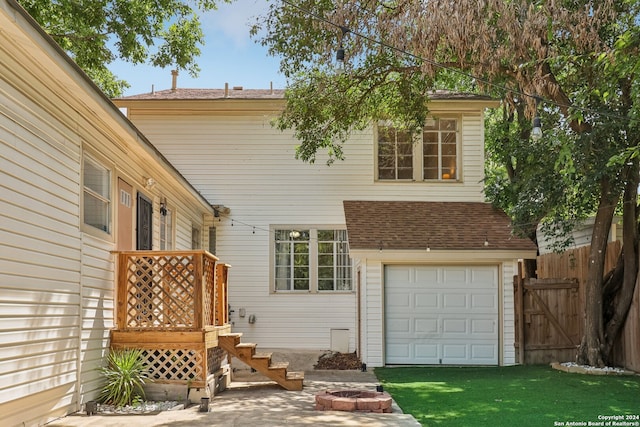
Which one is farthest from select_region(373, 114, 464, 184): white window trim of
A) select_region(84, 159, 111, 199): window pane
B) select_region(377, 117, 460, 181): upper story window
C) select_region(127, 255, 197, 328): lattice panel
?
select_region(84, 159, 111, 199): window pane

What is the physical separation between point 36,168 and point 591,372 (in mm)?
9287

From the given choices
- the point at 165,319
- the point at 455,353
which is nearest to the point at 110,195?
the point at 165,319

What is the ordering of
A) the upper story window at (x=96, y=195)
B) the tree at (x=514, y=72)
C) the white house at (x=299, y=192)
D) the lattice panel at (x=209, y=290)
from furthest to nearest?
the white house at (x=299, y=192) < the lattice panel at (x=209, y=290) < the tree at (x=514, y=72) < the upper story window at (x=96, y=195)

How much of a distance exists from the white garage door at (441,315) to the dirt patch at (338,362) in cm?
71

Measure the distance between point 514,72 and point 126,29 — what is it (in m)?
9.69

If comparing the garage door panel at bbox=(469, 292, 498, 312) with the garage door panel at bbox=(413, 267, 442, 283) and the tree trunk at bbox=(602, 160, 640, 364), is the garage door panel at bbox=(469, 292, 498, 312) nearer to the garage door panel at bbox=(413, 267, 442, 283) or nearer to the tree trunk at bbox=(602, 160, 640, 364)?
the garage door panel at bbox=(413, 267, 442, 283)

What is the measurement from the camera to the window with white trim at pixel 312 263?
16.3 meters

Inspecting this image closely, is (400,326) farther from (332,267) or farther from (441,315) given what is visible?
(332,267)

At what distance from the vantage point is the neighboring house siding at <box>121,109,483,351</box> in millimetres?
16391

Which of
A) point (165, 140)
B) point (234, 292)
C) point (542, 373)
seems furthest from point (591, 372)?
point (165, 140)

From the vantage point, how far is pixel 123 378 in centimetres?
874

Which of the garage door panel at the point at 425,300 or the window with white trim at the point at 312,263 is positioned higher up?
the window with white trim at the point at 312,263

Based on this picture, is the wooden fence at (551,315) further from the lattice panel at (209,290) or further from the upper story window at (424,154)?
the lattice panel at (209,290)

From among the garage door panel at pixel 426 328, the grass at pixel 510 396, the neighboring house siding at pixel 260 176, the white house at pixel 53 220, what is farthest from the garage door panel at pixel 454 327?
the white house at pixel 53 220
